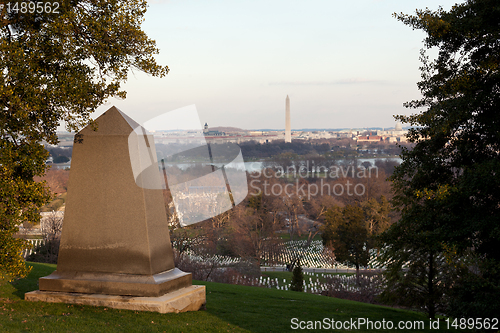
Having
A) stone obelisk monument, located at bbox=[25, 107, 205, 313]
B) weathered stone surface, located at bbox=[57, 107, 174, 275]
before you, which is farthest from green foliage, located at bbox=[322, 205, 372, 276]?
weathered stone surface, located at bbox=[57, 107, 174, 275]

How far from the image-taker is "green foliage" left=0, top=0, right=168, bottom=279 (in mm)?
6855

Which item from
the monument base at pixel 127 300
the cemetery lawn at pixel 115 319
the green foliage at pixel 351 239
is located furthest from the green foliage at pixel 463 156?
the green foliage at pixel 351 239

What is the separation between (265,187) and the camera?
60.0m

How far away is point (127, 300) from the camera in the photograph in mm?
7633

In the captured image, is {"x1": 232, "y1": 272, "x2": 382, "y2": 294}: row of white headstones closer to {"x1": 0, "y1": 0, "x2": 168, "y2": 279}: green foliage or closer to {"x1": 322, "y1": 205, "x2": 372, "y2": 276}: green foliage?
{"x1": 322, "y1": 205, "x2": 372, "y2": 276}: green foliage

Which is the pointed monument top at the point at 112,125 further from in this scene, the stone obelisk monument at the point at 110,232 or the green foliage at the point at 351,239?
the green foliage at the point at 351,239

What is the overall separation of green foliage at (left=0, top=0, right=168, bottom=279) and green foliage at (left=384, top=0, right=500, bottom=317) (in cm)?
700

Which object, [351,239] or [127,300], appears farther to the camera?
[351,239]

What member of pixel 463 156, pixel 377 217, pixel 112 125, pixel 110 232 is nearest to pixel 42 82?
pixel 112 125

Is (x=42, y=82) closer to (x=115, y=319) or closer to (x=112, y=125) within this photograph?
(x=112, y=125)

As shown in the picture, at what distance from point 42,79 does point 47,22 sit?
3.87 feet

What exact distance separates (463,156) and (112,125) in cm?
843

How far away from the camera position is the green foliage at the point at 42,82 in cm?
686

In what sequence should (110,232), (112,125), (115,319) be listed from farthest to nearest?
1. (112,125)
2. (110,232)
3. (115,319)
